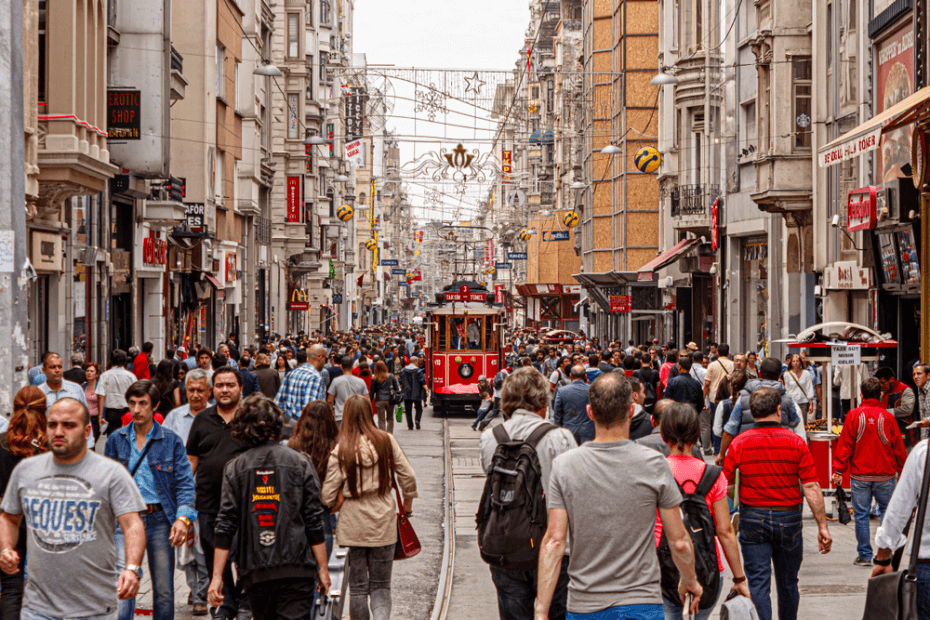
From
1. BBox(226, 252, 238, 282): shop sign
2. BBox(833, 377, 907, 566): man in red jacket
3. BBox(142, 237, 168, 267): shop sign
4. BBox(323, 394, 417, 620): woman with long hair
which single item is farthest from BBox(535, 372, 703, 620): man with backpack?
BBox(226, 252, 238, 282): shop sign

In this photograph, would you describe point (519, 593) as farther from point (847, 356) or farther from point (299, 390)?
point (847, 356)

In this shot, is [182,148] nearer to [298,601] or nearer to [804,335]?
[804,335]

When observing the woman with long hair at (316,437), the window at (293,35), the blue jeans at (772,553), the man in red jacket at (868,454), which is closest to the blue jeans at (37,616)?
the woman with long hair at (316,437)

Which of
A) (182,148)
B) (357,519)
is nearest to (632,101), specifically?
(182,148)

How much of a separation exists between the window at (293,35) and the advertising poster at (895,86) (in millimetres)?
38212

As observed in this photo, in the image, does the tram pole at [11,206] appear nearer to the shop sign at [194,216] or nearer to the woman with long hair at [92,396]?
the woman with long hair at [92,396]

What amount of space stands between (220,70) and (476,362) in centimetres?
1323

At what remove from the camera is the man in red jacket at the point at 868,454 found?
417 inches

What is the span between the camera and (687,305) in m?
38.4

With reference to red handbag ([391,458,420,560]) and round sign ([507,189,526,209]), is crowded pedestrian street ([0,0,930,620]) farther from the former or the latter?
round sign ([507,189,526,209])

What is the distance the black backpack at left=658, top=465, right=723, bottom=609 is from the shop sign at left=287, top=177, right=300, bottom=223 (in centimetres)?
4509

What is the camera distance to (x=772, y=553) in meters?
7.63

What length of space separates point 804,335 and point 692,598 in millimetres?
9951

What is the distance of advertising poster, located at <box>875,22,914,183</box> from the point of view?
17.0 m
